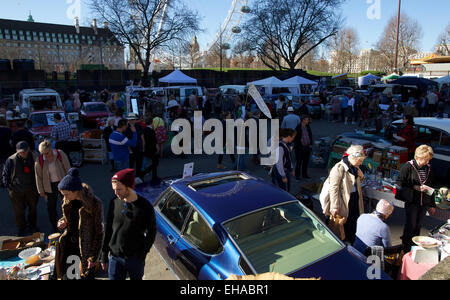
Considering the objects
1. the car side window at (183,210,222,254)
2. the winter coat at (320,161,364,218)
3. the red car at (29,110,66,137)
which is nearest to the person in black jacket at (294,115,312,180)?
the winter coat at (320,161,364,218)

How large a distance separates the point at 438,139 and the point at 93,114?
14.5 m

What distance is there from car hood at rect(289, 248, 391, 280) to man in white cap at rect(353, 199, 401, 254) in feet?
1.86

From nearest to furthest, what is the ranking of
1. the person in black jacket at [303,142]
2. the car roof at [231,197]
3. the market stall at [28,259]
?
the car roof at [231,197] < the market stall at [28,259] < the person in black jacket at [303,142]

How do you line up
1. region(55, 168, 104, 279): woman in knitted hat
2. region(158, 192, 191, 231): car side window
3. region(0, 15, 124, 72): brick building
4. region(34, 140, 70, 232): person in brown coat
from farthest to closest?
region(0, 15, 124, 72): brick building, region(34, 140, 70, 232): person in brown coat, region(158, 192, 191, 231): car side window, region(55, 168, 104, 279): woman in knitted hat

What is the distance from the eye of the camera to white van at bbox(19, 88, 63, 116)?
14.9 m

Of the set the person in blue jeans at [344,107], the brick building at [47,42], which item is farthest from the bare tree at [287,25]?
the brick building at [47,42]

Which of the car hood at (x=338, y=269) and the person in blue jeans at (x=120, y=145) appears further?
the person in blue jeans at (x=120, y=145)

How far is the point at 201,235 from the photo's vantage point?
3508mm

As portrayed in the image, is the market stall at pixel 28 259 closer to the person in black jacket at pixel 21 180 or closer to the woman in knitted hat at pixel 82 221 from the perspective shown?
the woman in knitted hat at pixel 82 221

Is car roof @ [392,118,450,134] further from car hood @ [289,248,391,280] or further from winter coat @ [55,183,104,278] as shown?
winter coat @ [55,183,104,278]

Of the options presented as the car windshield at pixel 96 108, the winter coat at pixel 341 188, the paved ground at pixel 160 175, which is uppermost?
the car windshield at pixel 96 108

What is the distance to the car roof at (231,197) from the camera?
336 centimetres

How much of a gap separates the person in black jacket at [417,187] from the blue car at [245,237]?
1.75m
